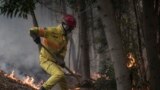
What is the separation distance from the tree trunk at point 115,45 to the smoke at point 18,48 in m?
16.6

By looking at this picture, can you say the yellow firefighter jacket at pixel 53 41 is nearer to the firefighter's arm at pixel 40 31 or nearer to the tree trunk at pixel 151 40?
the firefighter's arm at pixel 40 31

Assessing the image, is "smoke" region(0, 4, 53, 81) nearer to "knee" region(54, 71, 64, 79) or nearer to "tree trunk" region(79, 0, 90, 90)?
"tree trunk" region(79, 0, 90, 90)

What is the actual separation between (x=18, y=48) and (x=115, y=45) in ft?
60.1

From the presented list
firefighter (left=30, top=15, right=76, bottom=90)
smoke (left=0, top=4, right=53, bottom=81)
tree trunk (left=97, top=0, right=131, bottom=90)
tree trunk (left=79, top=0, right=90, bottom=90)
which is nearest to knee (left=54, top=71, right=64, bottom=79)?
firefighter (left=30, top=15, right=76, bottom=90)

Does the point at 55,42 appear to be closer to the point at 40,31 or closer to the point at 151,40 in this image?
the point at 40,31

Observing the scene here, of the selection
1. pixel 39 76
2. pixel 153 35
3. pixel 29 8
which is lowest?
pixel 39 76

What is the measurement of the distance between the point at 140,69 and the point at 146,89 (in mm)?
617

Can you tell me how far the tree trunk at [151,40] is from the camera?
9828mm

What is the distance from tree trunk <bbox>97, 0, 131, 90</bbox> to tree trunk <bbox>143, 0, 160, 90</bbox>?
1.53 meters

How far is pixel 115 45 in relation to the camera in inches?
330

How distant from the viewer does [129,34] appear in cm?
1457

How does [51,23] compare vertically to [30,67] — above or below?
above

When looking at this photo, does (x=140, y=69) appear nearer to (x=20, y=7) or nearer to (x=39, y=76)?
(x=20, y=7)

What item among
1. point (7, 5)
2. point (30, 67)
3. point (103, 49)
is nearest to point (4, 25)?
point (30, 67)
